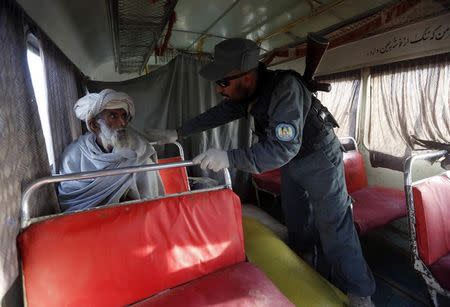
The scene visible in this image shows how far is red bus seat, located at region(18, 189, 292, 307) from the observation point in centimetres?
116

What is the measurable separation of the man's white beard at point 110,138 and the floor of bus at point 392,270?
211cm

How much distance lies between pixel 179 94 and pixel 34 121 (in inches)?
97.4

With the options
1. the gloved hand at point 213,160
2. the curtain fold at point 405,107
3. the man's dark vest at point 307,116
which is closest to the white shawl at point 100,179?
the gloved hand at point 213,160

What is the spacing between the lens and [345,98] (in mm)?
4148

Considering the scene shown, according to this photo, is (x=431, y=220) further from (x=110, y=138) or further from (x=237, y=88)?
(x=110, y=138)

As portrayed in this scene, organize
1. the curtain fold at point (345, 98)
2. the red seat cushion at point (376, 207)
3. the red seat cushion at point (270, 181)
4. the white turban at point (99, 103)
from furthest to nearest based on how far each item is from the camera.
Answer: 1. the curtain fold at point (345, 98)
2. the red seat cushion at point (270, 181)
3. the red seat cushion at point (376, 207)
4. the white turban at point (99, 103)

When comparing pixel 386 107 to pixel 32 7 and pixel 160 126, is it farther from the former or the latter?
pixel 32 7

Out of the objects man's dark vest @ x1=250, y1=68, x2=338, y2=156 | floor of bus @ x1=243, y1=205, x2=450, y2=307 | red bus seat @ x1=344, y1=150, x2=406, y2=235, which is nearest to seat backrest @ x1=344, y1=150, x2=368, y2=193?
red bus seat @ x1=344, y1=150, x2=406, y2=235

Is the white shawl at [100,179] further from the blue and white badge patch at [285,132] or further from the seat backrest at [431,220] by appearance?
the seat backrest at [431,220]

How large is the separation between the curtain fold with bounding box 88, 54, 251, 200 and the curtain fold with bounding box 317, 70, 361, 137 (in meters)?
1.73

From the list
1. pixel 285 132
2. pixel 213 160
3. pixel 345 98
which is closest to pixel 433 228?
pixel 285 132

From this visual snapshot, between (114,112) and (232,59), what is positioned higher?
(232,59)

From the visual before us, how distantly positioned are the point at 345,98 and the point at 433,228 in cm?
281

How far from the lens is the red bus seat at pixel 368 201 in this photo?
8.57 ft
